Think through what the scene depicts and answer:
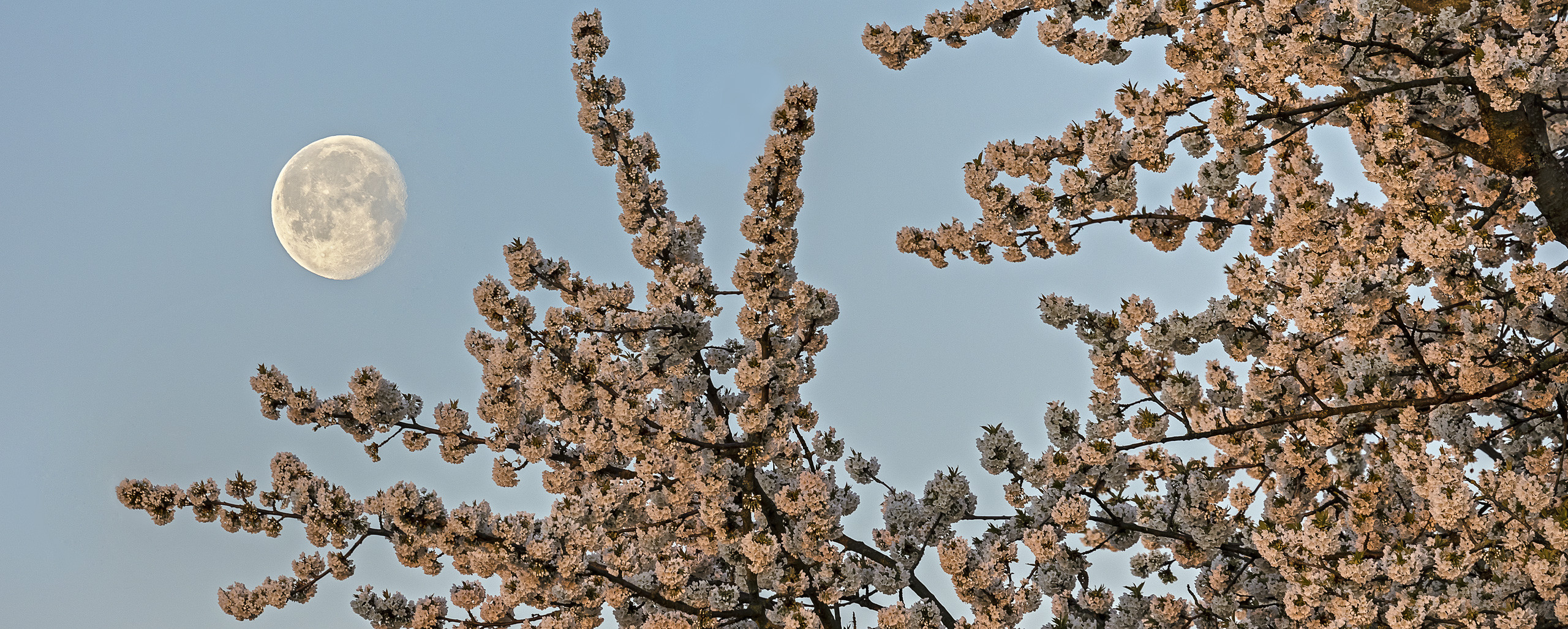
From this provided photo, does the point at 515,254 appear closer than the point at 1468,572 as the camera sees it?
No

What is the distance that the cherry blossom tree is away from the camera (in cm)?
683

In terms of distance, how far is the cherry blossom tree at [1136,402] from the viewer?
22.4 feet

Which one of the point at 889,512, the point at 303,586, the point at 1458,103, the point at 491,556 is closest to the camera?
the point at 1458,103

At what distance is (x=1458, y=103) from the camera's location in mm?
7512

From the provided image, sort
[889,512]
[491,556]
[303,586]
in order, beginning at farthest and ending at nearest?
[303,586] < [889,512] < [491,556]

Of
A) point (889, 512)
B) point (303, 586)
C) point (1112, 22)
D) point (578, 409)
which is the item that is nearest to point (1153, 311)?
point (1112, 22)

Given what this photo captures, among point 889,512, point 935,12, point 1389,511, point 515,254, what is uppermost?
point 935,12

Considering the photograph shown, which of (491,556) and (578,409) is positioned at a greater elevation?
(578,409)

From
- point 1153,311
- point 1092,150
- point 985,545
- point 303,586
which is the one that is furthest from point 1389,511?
point 303,586

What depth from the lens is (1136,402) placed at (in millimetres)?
7656

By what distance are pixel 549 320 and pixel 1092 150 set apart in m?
4.74

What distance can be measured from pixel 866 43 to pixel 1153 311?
10.6ft

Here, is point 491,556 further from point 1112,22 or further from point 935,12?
point 1112,22

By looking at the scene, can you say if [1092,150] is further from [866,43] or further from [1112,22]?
[866,43]
